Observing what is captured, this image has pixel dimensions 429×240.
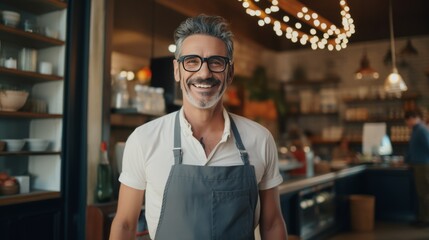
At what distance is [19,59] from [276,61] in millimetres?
7653

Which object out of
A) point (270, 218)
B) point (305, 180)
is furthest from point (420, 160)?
point (270, 218)

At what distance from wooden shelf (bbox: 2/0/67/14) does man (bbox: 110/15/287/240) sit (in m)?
2.08

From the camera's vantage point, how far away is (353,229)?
20.8ft

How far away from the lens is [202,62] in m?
1.48

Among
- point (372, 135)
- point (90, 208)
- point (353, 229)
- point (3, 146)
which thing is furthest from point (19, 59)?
point (372, 135)

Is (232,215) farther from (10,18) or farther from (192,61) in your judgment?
(10,18)

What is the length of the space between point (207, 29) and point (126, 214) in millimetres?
701

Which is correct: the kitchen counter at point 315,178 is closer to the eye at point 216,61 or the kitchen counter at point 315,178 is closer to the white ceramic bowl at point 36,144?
the white ceramic bowl at point 36,144

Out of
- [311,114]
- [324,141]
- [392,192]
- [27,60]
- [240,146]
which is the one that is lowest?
[392,192]

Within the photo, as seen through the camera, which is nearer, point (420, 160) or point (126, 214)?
point (126, 214)

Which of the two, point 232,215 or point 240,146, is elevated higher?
point 240,146

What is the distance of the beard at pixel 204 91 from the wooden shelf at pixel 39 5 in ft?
7.18

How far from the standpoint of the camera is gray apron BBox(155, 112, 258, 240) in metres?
1.43

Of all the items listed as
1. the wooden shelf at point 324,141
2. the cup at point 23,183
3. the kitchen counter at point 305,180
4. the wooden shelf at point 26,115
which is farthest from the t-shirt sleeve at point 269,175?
→ the wooden shelf at point 324,141
